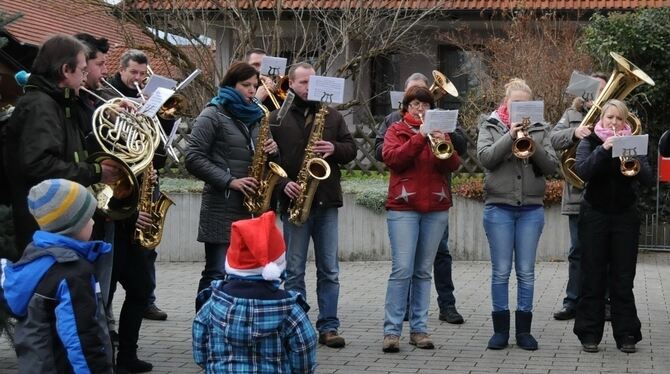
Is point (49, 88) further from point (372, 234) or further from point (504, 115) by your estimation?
point (372, 234)

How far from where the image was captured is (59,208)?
482cm

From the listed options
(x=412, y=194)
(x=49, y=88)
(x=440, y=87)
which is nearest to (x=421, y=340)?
(x=412, y=194)

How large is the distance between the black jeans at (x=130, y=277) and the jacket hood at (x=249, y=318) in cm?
219

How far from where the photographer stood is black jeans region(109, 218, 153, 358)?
7035 millimetres

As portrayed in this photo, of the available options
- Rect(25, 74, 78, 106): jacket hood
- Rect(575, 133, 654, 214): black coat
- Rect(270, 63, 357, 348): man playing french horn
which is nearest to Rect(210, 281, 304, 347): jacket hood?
Rect(25, 74, 78, 106): jacket hood

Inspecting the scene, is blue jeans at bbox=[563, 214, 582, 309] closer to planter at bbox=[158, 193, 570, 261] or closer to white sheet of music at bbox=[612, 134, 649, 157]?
white sheet of music at bbox=[612, 134, 649, 157]

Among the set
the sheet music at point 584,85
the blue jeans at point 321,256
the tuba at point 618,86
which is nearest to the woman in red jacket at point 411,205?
the blue jeans at point 321,256

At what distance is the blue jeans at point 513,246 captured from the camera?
8117 millimetres

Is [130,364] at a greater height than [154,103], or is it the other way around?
[154,103]

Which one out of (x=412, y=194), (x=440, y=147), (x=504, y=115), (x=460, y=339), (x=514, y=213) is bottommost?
(x=460, y=339)

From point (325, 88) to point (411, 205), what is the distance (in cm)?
104

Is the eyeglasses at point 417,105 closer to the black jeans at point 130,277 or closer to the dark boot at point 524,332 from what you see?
the dark boot at point 524,332

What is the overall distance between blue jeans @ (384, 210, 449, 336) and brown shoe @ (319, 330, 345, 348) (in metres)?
0.39

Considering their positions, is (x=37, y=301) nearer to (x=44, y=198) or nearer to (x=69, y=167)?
(x=44, y=198)
